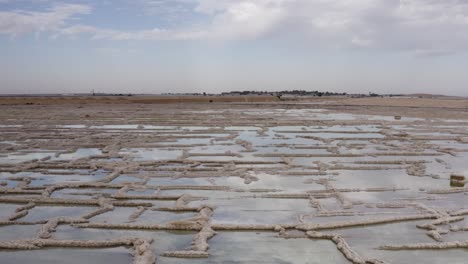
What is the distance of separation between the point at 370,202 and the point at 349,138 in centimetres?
1155

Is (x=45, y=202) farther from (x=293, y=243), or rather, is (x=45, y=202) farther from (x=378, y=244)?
(x=378, y=244)

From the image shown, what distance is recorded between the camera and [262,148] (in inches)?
675

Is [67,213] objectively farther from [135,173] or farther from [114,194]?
[135,173]

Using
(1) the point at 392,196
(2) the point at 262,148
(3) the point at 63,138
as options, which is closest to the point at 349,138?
(2) the point at 262,148

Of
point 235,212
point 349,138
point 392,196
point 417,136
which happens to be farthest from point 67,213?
point 417,136

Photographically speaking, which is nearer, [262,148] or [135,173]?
[135,173]

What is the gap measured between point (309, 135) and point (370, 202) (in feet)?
41.5

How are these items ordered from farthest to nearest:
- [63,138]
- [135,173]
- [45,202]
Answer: [63,138], [135,173], [45,202]

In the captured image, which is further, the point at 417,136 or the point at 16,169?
the point at 417,136

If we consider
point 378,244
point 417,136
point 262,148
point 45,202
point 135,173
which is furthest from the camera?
point 417,136

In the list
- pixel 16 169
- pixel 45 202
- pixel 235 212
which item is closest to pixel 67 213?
pixel 45 202

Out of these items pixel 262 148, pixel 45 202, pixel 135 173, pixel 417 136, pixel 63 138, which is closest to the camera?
pixel 45 202

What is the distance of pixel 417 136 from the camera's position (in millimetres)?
21594

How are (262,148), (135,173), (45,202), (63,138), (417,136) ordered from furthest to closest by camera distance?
(417,136) < (63,138) < (262,148) < (135,173) < (45,202)
